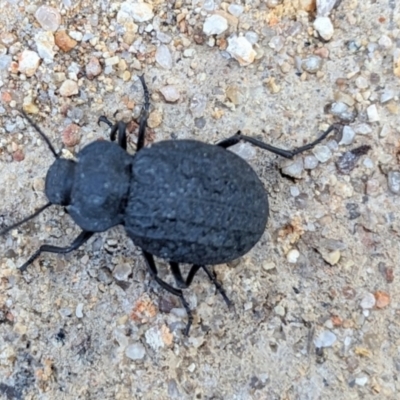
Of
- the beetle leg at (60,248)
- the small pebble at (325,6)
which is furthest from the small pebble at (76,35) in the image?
the small pebble at (325,6)

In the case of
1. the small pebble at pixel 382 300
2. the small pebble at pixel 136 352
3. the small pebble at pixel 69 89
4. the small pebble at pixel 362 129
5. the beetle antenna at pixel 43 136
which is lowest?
the small pebble at pixel 136 352

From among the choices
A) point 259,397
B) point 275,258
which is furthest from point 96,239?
point 259,397

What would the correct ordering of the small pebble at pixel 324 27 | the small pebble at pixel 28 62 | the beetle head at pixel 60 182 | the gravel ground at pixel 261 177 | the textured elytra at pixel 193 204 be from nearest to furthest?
the textured elytra at pixel 193 204, the beetle head at pixel 60 182, the gravel ground at pixel 261 177, the small pebble at pixel 324 27, the small pebble at pixel 28 62

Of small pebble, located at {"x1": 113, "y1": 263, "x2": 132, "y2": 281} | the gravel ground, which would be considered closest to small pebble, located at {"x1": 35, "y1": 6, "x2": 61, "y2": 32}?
the gravel ground

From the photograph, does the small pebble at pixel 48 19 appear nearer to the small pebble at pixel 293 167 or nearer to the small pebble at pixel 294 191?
the small pebble at pixel 293 167

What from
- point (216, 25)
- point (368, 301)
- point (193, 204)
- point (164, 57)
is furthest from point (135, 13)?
point (368, 301)

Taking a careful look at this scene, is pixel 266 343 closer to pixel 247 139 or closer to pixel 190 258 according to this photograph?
pixel 190 258
